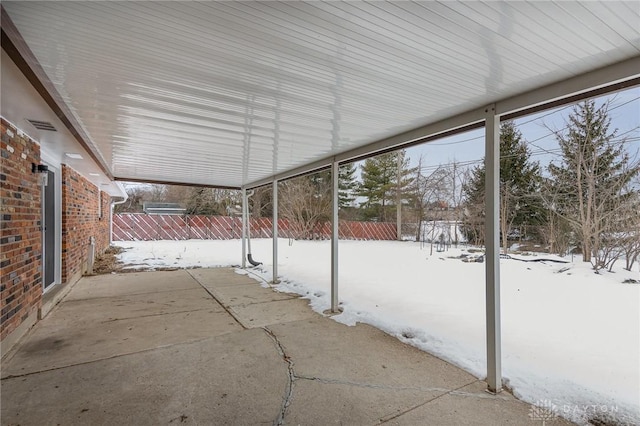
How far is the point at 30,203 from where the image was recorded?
3.49m

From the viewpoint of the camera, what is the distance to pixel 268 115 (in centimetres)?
301

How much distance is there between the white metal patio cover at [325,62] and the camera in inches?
58.7

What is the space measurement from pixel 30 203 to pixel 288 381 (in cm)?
350

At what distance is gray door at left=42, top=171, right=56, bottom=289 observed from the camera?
503cm

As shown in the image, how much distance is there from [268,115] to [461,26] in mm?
1885

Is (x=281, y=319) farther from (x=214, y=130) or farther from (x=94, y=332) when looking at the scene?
(x=214, y=130)

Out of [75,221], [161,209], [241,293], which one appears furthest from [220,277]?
[161,209]

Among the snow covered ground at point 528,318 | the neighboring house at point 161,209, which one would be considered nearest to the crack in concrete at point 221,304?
the snow covered ground at point 528,318

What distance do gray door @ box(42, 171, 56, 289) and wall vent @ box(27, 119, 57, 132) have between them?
2225 millimetres

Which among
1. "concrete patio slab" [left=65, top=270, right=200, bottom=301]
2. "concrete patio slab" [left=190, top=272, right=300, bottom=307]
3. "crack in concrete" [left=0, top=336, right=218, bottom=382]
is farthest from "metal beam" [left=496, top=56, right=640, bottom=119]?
"concrete patio slab" [left=65, top=270, right=200, bottom=301]

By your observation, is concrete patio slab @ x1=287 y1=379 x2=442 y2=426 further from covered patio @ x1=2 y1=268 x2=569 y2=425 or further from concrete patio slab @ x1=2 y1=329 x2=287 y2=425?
concrete patio slab @ x1=2 y1=329 x2=287 y2=425

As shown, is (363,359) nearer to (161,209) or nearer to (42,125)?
(42,125)

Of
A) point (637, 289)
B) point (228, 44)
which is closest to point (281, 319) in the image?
point (228, 44)

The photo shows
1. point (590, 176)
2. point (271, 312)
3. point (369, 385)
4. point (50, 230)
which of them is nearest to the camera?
point (369, 385)
